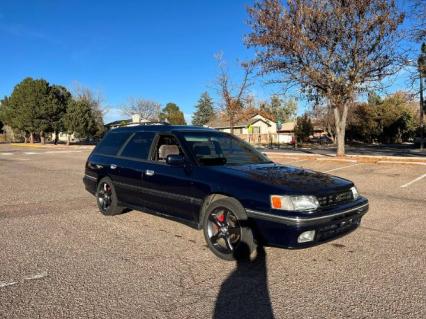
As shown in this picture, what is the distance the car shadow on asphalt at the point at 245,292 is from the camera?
3340 mm

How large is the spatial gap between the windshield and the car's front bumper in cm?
114

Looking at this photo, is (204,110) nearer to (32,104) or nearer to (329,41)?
(32,104)

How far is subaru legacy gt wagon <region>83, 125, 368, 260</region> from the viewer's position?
13.8ft

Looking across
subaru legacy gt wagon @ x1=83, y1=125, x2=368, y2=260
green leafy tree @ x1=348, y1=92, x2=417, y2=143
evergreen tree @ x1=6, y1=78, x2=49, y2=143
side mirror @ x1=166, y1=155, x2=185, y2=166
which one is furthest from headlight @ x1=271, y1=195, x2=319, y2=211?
evergreen tree @ x1=6, y1=78, x2=49, y2=143

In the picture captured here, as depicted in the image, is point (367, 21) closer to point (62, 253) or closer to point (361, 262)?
point (361, 262)

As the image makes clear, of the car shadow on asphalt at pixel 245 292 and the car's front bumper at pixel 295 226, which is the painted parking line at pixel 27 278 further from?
the car's front bumper at pixel 295 226

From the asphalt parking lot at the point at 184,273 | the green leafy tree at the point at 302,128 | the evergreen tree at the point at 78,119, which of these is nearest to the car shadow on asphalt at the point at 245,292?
the asphalt parking lot at the point at 184,273

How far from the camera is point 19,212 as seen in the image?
23.9ft

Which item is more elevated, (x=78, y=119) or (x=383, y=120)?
(x=78, y=119)

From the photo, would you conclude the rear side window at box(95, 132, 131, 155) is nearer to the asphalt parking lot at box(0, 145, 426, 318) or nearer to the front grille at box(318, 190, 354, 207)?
the asphalt parking lot at box(0, 145, 426, 318)

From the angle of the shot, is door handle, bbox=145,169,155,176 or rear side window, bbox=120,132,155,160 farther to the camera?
rear side window, bbox=120,132,155,160

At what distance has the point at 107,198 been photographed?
6879 millimetres

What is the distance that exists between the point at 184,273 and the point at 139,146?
260 cm

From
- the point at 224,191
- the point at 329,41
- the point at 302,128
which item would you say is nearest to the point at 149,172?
the point at 224,191
